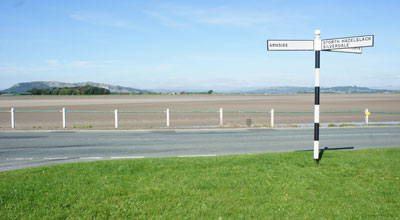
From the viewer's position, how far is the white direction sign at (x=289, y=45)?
7566 mm

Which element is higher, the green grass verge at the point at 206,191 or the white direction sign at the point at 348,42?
the white direction sign at the point at 348,42

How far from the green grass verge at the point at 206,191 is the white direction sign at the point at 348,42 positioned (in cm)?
245

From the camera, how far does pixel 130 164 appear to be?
7406 mm

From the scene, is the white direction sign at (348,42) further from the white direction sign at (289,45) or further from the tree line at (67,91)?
the tree line at (67,91)

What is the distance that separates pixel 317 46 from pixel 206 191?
4.12 meters

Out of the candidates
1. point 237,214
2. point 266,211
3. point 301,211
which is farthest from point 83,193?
point 301,211

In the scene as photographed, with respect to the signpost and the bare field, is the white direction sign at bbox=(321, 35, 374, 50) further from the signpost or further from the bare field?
the bare field

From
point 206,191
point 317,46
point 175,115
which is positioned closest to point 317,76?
point 317,46

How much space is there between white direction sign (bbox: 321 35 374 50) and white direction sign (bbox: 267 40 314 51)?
293mm

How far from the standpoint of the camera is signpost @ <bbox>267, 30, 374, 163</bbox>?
7.23 metres

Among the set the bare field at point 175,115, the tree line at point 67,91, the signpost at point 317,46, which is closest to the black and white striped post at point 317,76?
the signpost at point 317,46

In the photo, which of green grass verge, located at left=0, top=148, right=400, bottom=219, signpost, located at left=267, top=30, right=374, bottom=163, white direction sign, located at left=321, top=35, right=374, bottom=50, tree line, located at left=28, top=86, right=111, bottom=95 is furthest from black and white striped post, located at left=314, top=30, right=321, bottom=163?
tree line, located at left=28, top=86, right=111, bottom=95

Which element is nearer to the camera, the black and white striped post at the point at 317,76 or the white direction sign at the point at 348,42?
the white direction sign at the point at 348,42

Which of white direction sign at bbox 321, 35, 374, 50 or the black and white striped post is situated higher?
white direction sign at bbox 321, 35, 374, 50
